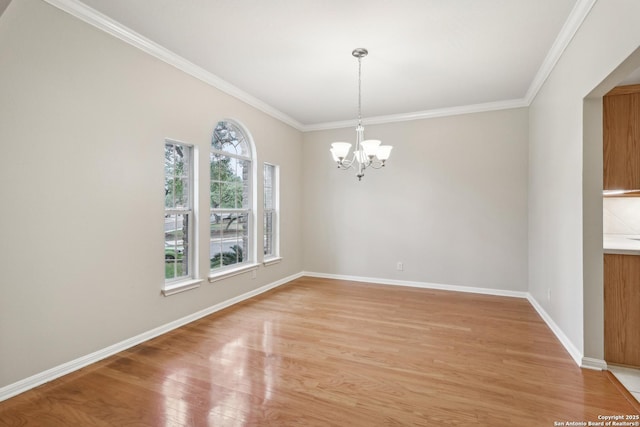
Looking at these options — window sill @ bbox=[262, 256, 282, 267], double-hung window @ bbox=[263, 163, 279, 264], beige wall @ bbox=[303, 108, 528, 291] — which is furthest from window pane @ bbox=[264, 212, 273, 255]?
beige wall @ bbox=[303, 108, 528, 291]

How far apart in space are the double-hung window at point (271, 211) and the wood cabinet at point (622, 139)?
4.10 meters

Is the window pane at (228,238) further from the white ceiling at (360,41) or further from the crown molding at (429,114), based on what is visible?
the crown molding at (429,114)

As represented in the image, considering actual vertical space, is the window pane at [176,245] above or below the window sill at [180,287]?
above

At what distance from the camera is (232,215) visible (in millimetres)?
4266

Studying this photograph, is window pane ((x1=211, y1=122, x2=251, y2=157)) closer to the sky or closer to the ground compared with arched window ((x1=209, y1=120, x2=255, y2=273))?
closer to the sky

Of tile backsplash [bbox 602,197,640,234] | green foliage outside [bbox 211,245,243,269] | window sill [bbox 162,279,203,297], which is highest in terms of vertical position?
tile backsplash [bbox 602,197,640,234]

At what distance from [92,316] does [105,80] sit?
1.98m

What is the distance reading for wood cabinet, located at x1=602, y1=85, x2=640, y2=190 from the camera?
8.66ft

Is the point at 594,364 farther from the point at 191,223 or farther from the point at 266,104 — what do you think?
the point at 266,104

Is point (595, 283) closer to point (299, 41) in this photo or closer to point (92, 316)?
point (299, 41)

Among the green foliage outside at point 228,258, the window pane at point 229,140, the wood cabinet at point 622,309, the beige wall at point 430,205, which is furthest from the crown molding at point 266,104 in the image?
the green foliage outside at point 228,258

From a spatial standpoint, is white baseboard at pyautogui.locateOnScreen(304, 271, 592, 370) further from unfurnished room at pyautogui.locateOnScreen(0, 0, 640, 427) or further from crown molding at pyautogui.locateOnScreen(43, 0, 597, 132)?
crown molding at pyautogui.locateOnScreen(43, 0, 597, 132)

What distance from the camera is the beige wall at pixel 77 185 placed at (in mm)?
2088

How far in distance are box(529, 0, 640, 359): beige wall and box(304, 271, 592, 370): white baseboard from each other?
2.4 inches
